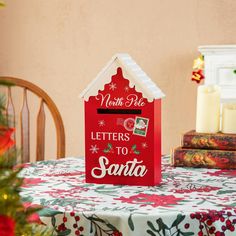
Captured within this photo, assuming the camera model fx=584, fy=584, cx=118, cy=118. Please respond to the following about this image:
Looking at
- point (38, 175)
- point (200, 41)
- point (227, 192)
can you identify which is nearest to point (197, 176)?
point (227, 192)

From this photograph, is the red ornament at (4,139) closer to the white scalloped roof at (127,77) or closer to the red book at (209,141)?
the white scalloped roof at (127,77)

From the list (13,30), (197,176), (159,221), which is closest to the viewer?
(159,221)

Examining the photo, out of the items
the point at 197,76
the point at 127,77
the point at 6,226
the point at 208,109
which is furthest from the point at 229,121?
the point at 6,226

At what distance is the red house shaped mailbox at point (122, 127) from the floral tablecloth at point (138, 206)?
36mm

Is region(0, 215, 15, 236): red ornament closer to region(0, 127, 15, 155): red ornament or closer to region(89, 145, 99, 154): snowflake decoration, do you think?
region(0, 127, 15, 155): red ornament

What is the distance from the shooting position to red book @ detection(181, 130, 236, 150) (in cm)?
165

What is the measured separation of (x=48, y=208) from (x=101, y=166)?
27cm

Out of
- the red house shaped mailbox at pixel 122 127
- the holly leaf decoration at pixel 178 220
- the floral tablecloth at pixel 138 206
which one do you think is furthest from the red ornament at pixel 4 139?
the red house shaped mailbox at pixel 122 127

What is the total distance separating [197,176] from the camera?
5.01 ft

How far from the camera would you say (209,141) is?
5.46ft

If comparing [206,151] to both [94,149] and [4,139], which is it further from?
[4,139]

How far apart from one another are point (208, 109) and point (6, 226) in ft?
4.42

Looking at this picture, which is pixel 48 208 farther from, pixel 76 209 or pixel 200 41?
pixel 200 41

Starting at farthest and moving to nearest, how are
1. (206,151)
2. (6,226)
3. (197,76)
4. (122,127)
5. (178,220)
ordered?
(197,76) → (206,151) → (122,127) → (178,220) → (6,226)
